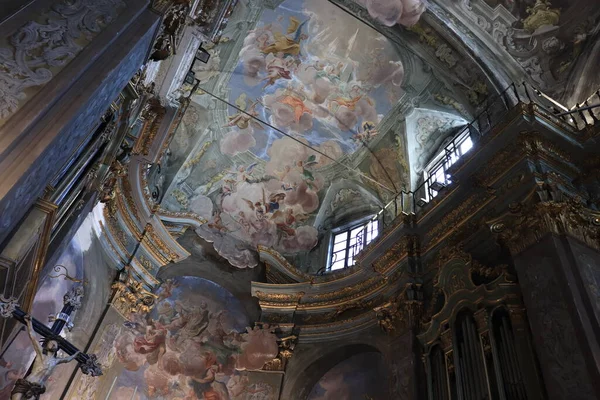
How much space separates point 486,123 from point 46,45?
31.0 ft

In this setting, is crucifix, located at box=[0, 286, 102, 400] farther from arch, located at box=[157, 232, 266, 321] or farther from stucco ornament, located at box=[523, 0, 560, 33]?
stucco ornament, located at box=[523, 0, 560, 33]

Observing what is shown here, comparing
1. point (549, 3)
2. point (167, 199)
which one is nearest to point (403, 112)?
point (549, 3)

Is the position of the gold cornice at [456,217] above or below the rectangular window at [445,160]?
below

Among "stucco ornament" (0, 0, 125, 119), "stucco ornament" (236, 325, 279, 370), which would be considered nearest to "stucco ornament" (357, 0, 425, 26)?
"stucco ornament" (0, 0, 125, 119)

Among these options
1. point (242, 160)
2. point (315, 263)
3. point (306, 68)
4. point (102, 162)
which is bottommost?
point (102, 162)

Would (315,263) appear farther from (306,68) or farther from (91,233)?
(91,233)

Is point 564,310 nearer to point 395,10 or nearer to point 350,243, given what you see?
point 395,10

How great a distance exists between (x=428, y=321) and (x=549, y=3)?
7.91 metres

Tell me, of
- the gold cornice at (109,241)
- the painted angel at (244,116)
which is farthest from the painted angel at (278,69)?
the gold cornice at (109,241)

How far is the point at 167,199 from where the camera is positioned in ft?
49.3

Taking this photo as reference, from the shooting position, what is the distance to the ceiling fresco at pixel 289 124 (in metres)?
13.7

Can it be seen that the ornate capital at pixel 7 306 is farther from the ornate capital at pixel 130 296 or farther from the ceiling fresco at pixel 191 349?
the ceiling fresco at pixel 191 349

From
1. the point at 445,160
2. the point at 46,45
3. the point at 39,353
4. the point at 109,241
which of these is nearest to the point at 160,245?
the point at 109,241

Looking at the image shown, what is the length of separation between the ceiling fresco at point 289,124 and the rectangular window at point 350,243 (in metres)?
0.74
